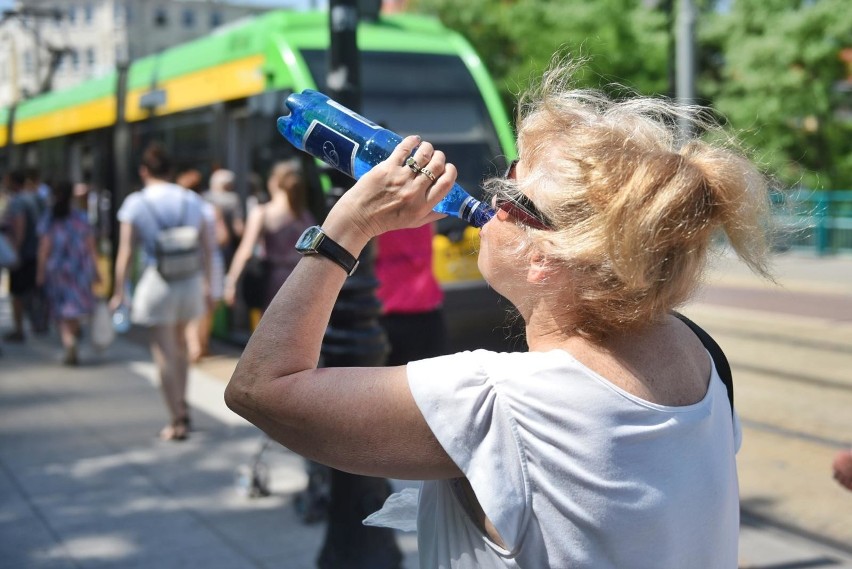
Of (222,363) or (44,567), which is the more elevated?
(44,567)

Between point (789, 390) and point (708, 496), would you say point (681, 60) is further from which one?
point (708, 496)

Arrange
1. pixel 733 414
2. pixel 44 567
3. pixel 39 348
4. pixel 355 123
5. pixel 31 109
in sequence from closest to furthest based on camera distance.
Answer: pixel 733 414
pixel 355 123
pixel 44 567
pixel 39 348
pixel 31 109

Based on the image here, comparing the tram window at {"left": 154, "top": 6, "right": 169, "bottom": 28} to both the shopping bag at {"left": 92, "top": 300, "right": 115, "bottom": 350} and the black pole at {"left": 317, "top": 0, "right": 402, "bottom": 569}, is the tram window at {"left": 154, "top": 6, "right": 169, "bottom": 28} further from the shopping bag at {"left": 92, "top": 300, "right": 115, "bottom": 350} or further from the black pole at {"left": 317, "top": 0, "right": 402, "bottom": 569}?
the black pole at {"left": 317, "top": 0, "right": 402, "bottom": 569}

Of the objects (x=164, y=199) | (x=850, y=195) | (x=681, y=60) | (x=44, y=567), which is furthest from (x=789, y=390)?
(x=850, y=195)

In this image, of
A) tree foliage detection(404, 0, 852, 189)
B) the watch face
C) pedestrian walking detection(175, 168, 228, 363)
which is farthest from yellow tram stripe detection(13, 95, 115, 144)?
the watch face

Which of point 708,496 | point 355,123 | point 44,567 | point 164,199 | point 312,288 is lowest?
point 44,567

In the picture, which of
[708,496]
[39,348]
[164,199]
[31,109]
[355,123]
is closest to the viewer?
[708,496]

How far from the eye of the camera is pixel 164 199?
20.5ft

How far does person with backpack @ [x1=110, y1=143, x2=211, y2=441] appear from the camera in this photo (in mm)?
6027

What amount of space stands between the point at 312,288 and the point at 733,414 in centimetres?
74

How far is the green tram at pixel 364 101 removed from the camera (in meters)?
7.97

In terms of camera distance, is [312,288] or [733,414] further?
[733,414]

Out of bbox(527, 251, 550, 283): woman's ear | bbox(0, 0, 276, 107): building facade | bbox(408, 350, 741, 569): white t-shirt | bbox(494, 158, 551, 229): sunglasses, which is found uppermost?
bbox(494, 158, 551, 229): sunglasses

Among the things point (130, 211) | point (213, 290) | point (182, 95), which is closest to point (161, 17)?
point (182, 95)
